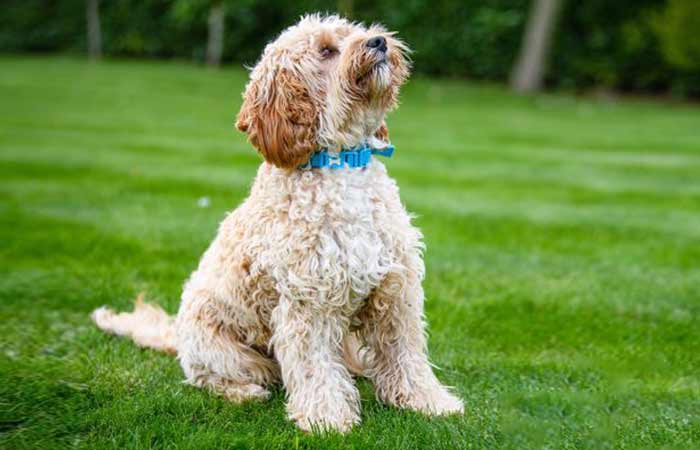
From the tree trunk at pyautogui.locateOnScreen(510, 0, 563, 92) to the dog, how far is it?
21617 mm

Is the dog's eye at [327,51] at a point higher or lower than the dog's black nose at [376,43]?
lower

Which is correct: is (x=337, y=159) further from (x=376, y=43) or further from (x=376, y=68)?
(x=376, y=43)

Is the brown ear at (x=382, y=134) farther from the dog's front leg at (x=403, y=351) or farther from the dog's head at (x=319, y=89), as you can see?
the dog's front leg at (x=403, y=351)

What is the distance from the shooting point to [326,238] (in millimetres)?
3680

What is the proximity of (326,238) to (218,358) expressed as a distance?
92 centimetres

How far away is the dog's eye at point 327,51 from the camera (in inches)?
150

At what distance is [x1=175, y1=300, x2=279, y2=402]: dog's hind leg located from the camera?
13.4ft

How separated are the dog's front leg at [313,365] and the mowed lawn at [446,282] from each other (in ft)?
0.41

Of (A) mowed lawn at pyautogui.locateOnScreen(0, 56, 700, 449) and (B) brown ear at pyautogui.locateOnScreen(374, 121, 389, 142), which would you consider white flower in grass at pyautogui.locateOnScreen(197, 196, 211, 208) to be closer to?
(A) mowed lawn at pyautogui.locateOnScreen(0, 56, 700, 449)

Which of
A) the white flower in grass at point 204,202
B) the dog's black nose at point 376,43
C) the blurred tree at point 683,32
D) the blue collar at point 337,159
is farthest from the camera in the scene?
the blurred tree at point 683,32

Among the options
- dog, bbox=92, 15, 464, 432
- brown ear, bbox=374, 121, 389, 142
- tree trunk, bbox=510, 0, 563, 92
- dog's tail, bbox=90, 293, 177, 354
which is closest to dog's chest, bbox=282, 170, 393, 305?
dog, bbox=92, 15, 464, 432

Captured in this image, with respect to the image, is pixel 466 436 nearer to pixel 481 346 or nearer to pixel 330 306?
pixel 330 306

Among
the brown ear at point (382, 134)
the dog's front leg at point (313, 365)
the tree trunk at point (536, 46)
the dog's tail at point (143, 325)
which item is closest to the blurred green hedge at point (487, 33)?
the tree trunk at point (536, 46)

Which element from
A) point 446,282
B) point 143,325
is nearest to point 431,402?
point 143,325
